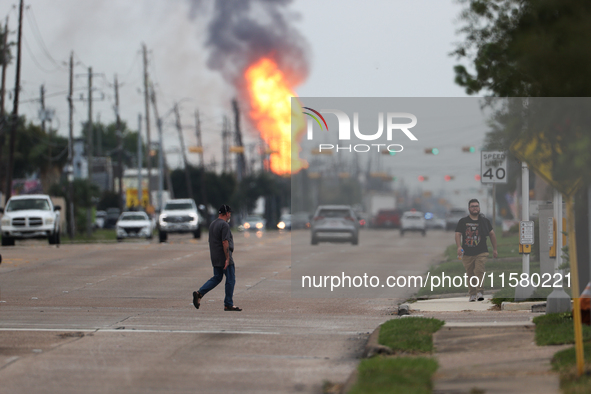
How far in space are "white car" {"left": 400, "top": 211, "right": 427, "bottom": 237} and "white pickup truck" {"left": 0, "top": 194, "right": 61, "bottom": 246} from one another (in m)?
17.9

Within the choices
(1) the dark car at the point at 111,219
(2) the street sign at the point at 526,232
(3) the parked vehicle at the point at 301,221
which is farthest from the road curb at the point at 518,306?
(1) the dark car at the point at 111,219

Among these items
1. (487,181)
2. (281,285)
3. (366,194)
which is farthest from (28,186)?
(487,181)

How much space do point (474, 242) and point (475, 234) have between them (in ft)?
0.49

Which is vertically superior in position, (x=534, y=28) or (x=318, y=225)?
(x=534, y=28)

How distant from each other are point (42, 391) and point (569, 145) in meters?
5.47

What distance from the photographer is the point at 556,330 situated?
10.3m

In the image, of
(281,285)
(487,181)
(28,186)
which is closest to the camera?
(487,181)

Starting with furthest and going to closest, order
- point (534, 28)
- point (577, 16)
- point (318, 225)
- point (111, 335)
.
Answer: point (318, 225)
point (111, 335)
point (534, 28)
point (577, 16)

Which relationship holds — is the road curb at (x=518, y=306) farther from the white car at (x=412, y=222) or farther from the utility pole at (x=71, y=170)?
the utility pole at (x=71, y=170)

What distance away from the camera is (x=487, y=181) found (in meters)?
16.3

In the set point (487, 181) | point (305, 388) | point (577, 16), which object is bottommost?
point (305, 388)

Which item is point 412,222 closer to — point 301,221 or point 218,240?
point 301,221

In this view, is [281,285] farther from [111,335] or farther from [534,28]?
[534,28]

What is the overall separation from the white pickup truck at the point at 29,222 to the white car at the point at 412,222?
17876 mm
